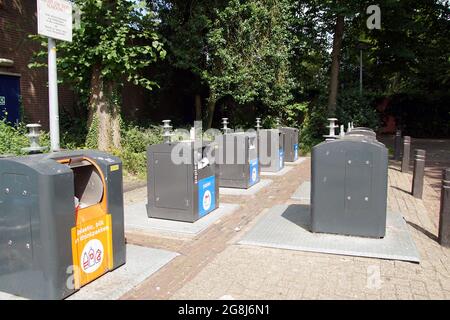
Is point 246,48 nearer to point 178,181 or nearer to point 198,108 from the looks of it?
point 198,108

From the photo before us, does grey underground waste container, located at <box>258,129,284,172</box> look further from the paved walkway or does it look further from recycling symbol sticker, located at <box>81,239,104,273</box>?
recycling symbol sticker, located at <box>81,239,104,273</box>

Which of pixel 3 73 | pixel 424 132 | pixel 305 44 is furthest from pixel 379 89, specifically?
pixel 3 73

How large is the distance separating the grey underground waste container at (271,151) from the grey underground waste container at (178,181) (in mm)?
4450

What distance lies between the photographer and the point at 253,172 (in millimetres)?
8445

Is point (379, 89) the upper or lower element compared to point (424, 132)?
upper

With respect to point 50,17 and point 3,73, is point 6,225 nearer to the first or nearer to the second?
point 50,17

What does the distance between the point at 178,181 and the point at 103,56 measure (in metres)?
4.61

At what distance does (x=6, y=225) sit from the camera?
125 inches

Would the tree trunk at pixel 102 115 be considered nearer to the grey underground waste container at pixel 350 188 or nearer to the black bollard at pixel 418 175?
the grey underground waste container at pixel 350 188

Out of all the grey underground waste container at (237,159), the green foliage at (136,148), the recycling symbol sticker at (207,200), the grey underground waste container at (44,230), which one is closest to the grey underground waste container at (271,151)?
the grey underground waste container at (237,159)

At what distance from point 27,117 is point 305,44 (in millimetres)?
12179

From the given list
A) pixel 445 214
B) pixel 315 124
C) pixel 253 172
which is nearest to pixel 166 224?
pixel 253 172

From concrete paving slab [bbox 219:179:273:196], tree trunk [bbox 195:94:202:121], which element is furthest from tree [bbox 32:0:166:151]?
tree trunk [bbox 195:94:202:121]

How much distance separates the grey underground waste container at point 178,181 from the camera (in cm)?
539
